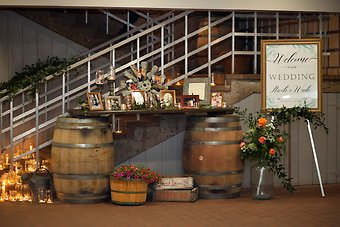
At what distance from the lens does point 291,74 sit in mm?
7656

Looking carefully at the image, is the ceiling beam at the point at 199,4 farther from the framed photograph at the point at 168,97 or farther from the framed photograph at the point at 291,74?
the framed photograph at the point at 168,97

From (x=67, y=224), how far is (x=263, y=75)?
2982mm

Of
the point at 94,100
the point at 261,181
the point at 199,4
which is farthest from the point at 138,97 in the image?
the point at 261,181

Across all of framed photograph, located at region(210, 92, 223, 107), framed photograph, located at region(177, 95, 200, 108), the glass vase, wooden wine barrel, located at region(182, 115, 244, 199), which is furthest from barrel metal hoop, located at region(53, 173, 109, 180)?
the glass vase

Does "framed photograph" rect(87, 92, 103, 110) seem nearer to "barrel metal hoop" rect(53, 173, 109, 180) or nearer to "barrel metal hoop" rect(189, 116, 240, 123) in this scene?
"barrel metal hoop" rect(53, 173, 109, 180)

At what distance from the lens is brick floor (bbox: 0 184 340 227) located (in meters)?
6.09

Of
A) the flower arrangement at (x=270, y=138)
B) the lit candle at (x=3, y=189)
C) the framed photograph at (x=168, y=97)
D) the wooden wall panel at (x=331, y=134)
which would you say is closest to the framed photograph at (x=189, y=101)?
the framed photograph at (x=168, y=97)

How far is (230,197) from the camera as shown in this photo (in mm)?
7297

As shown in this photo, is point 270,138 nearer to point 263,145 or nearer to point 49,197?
point 263,145

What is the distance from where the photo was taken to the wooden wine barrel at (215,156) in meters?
7.18

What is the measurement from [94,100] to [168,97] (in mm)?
851

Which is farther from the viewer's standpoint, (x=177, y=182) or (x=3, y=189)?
(x=3, y=189)

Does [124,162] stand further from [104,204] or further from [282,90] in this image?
[282,90]

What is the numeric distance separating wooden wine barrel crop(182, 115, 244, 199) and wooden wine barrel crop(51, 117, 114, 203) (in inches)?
38.6
